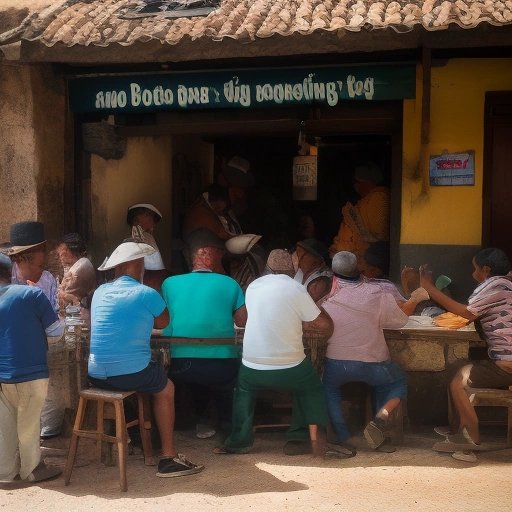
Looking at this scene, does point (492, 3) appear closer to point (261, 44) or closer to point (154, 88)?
point (261, 44)

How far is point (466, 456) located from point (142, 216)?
156 inches

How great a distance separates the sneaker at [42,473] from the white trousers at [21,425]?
3cm

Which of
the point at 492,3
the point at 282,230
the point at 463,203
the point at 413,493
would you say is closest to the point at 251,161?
the point at 282,230

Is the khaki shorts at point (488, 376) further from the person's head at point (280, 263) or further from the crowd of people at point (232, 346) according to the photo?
the person's head at point (280, 263)

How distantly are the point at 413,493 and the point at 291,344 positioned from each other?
1357 mm

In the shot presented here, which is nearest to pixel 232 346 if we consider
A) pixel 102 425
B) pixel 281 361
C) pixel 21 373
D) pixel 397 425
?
pixel 281 361

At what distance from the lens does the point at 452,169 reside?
7828 mm

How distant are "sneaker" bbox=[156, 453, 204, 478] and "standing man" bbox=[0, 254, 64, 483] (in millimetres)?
778

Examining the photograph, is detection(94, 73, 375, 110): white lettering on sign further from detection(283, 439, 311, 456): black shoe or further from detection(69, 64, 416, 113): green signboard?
detection(283, 439, 311, 456): black shoe

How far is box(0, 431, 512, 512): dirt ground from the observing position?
5418 millimetres

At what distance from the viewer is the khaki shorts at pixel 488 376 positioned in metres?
6.33

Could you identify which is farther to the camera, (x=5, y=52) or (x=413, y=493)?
(x=5, y=52)

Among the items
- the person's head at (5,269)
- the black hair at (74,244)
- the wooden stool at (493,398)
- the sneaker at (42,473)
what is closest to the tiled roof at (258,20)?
the black hair at (74,244)

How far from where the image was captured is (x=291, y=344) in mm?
6293
